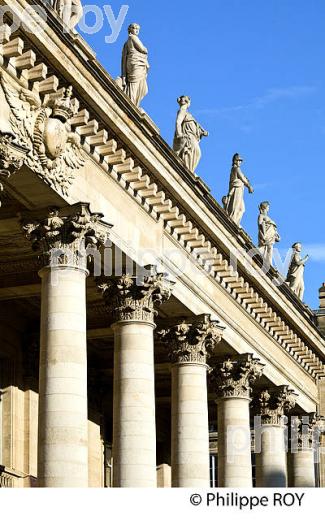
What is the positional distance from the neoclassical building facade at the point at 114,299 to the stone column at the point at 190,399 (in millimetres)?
48

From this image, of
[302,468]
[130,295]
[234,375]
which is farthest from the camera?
[302,468]

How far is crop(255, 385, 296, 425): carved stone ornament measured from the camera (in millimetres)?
59281

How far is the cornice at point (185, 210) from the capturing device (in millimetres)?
36656

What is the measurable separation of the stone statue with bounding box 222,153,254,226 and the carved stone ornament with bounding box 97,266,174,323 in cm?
1414

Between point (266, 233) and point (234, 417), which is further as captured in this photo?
point (266, 233)

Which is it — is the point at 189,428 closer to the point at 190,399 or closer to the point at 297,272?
the point at 190,399

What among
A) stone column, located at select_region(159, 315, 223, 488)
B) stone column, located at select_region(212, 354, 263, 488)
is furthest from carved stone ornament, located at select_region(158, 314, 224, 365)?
stone column, located at select_region(212, 354, 263, 488)

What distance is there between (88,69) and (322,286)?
41.7 m

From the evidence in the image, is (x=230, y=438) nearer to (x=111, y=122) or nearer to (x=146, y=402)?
(x=146, y=402)

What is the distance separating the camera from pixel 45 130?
3541 cm

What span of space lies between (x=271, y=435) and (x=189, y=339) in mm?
12946

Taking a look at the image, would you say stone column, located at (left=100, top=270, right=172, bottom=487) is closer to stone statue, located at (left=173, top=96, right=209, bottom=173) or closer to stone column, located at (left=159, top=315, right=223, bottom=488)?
stone column, located at (left=159, top=315, right=223, bottom=488)

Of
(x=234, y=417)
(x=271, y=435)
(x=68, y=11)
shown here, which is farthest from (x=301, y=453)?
(x=68, y=11)

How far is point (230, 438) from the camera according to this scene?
53.1 metres
